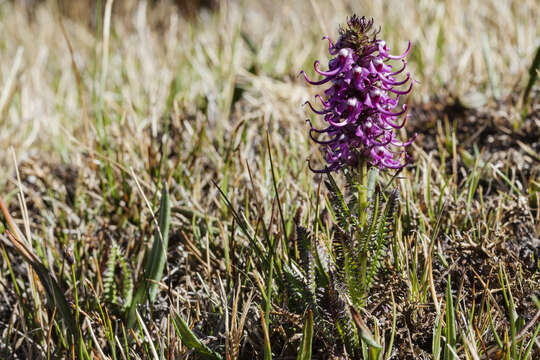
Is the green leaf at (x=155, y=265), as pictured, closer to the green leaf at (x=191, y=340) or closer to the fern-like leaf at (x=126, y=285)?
the fern-like leaf at (x=126, y=285)

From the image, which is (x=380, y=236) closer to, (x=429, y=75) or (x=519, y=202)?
(x=519, y=202)

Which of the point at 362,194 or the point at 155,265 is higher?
the point at 362,194

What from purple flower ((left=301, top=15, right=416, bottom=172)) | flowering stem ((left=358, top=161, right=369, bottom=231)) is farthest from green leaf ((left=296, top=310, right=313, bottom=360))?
purple flower ((left=301, top=15, right=416, bottom=172))

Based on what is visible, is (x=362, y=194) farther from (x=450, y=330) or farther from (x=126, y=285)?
(x=126, y=285)

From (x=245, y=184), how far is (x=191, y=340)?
36.4 inches

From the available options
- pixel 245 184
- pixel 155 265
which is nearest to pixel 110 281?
pixel 155 265

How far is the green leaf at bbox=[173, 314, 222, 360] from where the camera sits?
4.14ft

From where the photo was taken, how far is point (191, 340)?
1284mm

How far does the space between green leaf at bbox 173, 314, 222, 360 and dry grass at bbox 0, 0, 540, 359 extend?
0.13ft

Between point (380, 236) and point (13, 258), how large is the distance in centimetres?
146

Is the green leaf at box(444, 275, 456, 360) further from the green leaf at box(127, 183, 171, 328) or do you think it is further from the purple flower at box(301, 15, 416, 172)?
the green leaf at box(127, 183, 171, 328)

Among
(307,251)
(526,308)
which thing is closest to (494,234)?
(526,308)

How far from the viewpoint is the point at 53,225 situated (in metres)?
2.03

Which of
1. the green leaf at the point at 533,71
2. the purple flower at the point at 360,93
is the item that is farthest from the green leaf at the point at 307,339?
the green leaf at the point at 533,71
